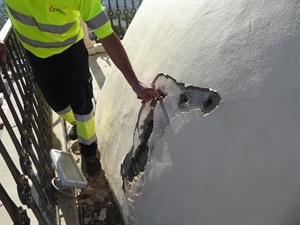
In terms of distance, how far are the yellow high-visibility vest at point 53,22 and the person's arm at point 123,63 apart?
54 millimetres

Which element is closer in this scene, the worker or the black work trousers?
the worker

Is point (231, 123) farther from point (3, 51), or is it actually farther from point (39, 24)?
point (3, 51)

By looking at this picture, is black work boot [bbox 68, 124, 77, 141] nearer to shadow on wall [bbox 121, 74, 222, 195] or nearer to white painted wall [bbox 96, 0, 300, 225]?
shadow on wall [bbox 121, 74, 222, 195]

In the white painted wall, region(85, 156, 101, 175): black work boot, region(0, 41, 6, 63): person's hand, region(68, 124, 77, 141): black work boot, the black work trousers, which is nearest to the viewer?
the white painted wall

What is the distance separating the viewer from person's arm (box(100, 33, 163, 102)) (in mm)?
2434

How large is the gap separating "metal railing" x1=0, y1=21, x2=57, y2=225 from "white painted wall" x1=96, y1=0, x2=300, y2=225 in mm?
724

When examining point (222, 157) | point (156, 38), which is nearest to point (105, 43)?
point (156, 38)

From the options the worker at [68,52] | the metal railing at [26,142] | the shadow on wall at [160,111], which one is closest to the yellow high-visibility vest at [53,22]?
the worker at [68,52]

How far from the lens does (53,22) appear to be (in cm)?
264

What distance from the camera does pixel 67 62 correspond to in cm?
297

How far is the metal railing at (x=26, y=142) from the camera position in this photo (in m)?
2.17

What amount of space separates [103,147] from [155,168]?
989 mm

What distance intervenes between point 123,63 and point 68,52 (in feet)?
2.26

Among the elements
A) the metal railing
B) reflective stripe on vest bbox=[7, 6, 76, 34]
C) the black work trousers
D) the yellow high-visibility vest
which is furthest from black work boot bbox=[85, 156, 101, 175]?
reflective stripe on vest bbox=[7, 6, 76, 34]
